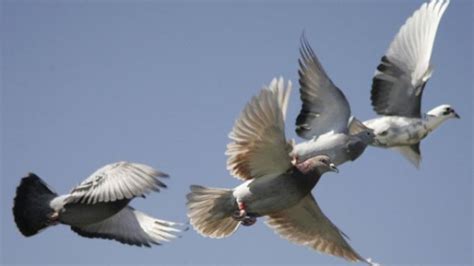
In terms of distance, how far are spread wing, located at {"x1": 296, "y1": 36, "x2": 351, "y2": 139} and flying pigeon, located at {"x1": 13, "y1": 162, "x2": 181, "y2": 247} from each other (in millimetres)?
2089

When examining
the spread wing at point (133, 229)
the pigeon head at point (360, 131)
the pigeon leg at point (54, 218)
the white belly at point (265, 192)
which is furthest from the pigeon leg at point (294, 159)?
the pigeon leg at point (54, 218)

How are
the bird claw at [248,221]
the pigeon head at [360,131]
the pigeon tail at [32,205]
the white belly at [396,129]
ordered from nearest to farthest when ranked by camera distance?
the bird claw at [248,221]
the pigeon tail at [32,205]
the pigeon head at [360,131]
the white belly at [396,129]

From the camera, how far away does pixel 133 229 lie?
44.4ft

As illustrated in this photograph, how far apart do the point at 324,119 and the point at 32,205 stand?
3.51 metres

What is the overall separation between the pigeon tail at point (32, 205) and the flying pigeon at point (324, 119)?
2833 millimetres

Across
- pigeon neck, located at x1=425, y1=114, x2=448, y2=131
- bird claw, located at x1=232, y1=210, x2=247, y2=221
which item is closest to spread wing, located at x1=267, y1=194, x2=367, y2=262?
bird claw, located at x1=232, y1=210, x2=247, y2=221

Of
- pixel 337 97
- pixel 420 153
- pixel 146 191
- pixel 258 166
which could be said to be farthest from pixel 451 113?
pixel 146 191

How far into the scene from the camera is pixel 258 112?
472 inches

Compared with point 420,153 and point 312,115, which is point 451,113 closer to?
point 420,153

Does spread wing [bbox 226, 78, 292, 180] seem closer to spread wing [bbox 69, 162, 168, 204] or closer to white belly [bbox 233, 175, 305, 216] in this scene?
white belly [bbox 233, 175, 305, 216]

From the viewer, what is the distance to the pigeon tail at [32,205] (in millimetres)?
12994

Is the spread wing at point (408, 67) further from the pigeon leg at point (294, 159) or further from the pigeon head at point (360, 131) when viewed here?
the pigeon leg at point (294, 159)

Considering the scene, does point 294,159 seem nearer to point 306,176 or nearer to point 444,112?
point 306,176

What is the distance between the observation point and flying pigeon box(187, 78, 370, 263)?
39.4 feet
